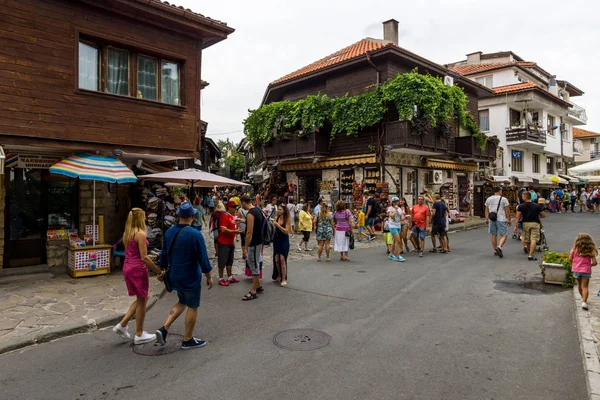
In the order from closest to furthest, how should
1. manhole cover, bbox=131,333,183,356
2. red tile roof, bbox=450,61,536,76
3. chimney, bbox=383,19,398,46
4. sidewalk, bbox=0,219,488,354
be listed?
manhole cover, bbox=131,333,183,356 < sidewalk, bbox=0,219,488,354 < chimney, bbox=383,19,398,46 < red tile roof, bbox=450,61,536,76

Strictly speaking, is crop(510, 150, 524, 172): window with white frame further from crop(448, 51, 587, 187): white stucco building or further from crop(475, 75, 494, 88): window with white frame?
crop(475, 75, 494, 88): window with white frame

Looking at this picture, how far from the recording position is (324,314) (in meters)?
5.87

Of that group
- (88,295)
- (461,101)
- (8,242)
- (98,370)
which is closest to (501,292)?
(98,370)

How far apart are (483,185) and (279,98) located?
15992 mm

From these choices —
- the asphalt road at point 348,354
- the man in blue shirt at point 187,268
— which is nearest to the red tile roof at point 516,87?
the asphalt road at point 348,354

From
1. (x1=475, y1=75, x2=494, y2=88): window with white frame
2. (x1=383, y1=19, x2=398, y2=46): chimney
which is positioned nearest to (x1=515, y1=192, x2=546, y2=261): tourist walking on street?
(x1=383, y1=19, x2=398, y2=46): chimney

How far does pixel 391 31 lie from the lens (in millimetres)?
23453

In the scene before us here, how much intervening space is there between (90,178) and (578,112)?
4813 centimetres

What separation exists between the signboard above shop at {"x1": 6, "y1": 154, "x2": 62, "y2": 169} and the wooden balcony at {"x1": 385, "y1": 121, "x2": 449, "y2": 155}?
541 inches

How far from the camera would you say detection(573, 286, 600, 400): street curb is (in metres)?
3.53

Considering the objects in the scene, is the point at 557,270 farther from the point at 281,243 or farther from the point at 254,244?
the point at 254,244

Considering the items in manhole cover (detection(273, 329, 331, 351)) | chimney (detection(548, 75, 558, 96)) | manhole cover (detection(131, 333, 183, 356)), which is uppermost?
chimney (detection(548, 75, 558, 96))

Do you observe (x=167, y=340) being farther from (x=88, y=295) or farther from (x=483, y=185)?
(x=483, y=185)

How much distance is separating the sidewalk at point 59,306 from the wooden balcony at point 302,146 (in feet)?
40.0
